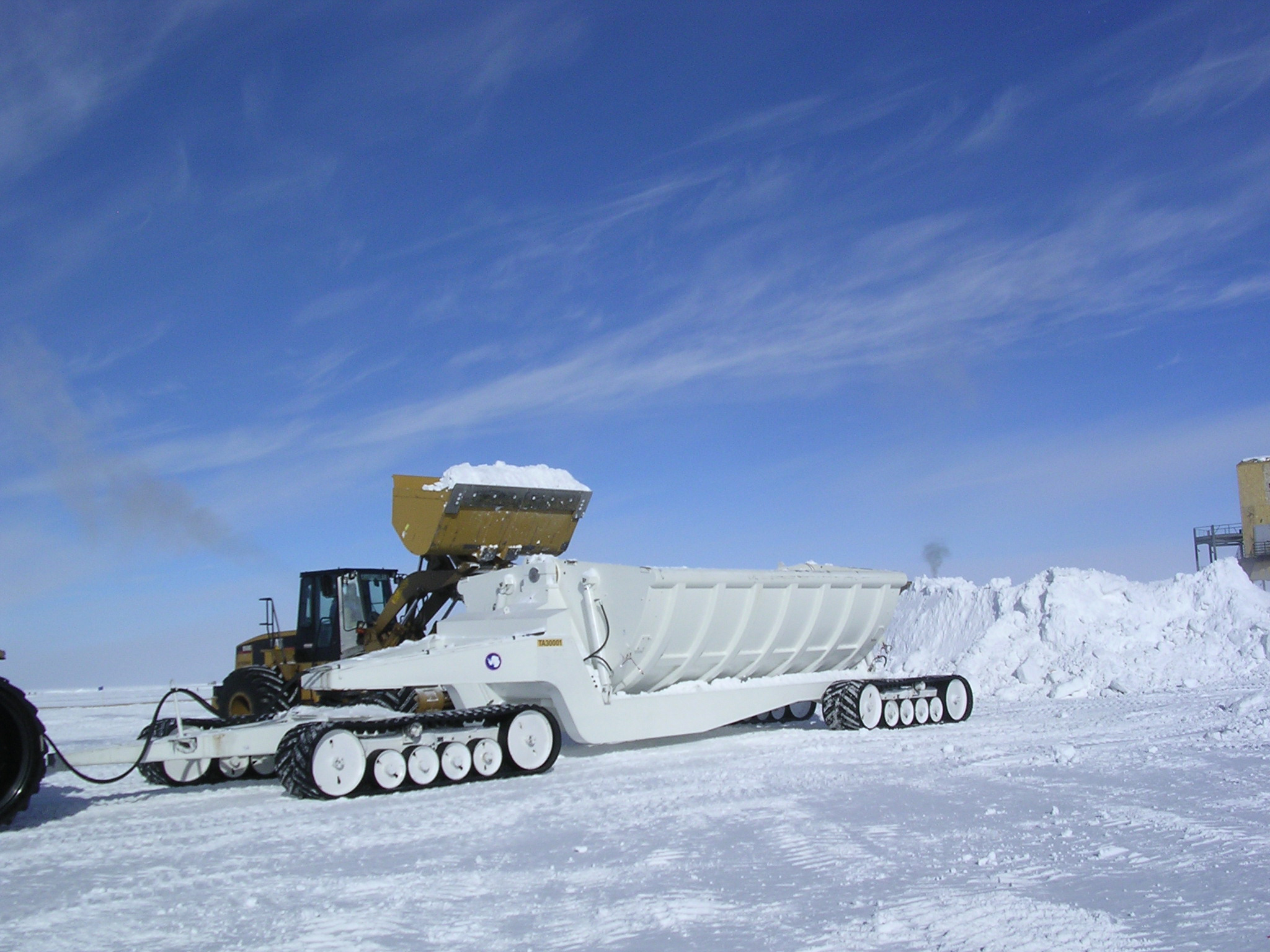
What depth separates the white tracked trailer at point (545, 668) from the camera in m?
10.4

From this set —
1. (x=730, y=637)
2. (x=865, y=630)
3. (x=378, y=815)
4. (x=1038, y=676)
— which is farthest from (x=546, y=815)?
(x=1038, y=676)

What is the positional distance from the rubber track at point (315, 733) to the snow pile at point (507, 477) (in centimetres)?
385

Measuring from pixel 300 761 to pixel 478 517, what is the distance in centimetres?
516

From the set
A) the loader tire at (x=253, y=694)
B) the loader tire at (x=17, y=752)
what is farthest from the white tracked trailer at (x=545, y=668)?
the loader tire at (x=17, y=752)

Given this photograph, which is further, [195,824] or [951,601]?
[951,601]

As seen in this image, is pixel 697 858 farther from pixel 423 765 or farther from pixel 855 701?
pixel 855 701

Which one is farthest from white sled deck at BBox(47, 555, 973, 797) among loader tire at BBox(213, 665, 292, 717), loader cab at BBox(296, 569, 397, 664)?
loader cab at BBox(296, 569, 397, 664)

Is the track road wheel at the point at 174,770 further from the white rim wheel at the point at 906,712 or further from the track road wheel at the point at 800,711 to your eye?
the white rim wheel at the point at 906,712

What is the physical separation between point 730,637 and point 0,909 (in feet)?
30.6

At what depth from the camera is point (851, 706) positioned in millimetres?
14656

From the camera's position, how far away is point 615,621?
12.7 m

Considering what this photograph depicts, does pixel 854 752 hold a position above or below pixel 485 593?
below

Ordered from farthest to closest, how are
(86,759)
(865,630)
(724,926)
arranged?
1. (865,630)
2. (86,759)
3. (724,926)

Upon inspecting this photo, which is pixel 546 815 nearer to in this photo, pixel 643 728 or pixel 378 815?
pixel 378 815
